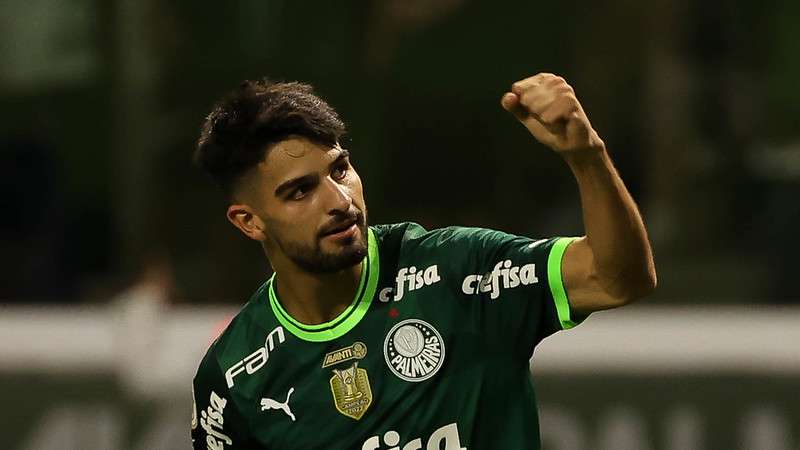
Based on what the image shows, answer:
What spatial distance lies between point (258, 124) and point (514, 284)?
2.15 ft

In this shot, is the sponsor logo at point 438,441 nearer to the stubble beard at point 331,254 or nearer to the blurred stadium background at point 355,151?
the stubble beard at point 331,254

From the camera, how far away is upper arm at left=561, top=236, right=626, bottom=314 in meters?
3.00

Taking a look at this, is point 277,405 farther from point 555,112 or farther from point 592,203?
point 555,112

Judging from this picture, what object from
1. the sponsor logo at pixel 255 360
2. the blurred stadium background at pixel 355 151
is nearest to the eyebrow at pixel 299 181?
the sponsor logo at pixel 255 360

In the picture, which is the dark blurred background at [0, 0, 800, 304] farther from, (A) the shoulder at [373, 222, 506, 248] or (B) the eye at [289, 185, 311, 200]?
(B) the eye at [289, 185, 311, 200]

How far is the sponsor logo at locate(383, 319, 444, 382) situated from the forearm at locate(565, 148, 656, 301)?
1.57 feet

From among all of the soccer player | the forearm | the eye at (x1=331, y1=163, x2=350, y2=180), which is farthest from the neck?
the forearm

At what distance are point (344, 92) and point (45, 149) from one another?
135cm

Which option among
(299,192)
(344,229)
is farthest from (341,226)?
(299,192)

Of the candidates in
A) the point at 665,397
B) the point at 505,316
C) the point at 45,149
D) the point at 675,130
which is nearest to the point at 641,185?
the point at 675,130

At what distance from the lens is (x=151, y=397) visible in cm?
606

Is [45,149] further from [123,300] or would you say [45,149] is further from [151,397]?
[151,397]

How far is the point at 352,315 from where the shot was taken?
3.38m

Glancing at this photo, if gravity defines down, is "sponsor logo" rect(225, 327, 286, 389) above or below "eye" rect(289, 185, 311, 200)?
below
